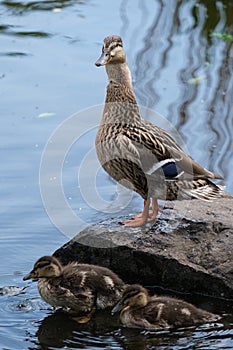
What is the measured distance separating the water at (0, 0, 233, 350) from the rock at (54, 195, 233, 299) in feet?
0.57

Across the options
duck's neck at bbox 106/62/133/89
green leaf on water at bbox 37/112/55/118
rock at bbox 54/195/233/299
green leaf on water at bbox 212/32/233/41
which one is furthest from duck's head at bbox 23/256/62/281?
green leaf on water at bbox 212/32/233/41

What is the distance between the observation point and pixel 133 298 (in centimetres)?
577

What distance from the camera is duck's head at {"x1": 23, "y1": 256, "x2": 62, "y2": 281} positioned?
19.6 ft

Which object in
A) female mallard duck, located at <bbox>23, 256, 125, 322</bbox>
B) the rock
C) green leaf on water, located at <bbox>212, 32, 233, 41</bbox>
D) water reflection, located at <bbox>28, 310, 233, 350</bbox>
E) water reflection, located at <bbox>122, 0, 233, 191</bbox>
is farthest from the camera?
green leaf on water, located at <bbox>212, 32, 233, 41</bbox>

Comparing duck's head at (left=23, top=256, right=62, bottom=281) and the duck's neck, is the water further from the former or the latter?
the duck's neck

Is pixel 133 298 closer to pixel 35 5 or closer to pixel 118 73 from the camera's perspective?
pixel 118 73

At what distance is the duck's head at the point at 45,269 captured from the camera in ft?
19.6

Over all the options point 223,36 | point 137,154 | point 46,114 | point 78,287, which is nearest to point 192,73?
point 223,36

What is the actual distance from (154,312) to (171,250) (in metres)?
0.59

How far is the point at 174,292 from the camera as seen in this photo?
6242 mm

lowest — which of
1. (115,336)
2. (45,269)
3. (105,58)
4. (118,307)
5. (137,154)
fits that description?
(115,336)

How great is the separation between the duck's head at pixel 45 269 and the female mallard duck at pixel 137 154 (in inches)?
28.3

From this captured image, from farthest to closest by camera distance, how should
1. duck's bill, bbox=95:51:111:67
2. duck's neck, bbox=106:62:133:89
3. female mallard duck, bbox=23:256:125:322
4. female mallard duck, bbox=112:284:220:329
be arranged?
duck's neck, bbox=106:62:133:89 < duck's bill, bbox=95:51:111:67 < female mallard duck, bbox=23:256:125:322 < female mallard duck, bbox=112:284:220:329

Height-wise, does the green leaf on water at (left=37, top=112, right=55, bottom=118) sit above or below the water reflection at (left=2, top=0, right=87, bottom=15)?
below
